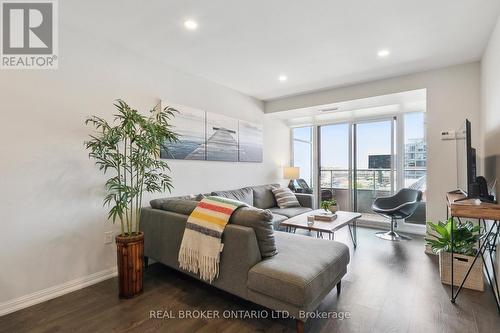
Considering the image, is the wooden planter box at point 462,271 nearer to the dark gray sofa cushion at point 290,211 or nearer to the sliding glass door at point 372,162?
the dark gray sofa cushion at point 290,211

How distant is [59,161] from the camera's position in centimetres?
228

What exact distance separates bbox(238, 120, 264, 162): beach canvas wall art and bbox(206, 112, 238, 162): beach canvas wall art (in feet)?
0.47

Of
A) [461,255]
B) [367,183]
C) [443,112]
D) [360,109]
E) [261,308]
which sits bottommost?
[261,308]

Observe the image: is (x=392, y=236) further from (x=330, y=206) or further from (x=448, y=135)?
(x=448, y=135)

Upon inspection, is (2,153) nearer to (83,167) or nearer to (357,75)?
(83,167)

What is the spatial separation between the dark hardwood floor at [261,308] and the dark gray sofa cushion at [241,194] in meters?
1.36

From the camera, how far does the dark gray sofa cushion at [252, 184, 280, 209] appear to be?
13.9 ft

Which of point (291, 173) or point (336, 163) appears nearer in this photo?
point (291, 173)

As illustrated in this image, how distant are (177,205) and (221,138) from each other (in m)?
1.71

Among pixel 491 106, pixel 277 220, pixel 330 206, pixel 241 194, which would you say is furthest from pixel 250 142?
pixel 491 106

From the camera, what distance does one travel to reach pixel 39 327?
5.91 ft

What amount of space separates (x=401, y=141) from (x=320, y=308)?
3.79 meters

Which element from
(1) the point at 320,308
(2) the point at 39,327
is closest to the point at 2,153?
(2) the point at 39,327

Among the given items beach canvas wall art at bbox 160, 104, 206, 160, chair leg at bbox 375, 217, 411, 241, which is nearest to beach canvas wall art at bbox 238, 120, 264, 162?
beach canvas wall art at bbox 160, 104, 206, 160
